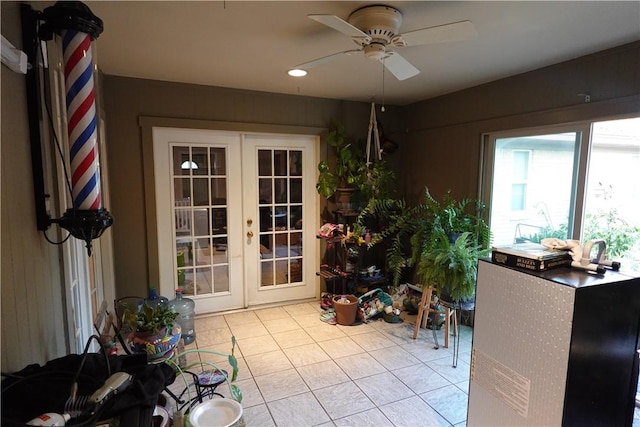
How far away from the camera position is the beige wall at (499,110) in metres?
2.32

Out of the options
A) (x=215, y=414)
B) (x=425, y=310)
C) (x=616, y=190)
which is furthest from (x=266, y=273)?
(x=616, y=190)

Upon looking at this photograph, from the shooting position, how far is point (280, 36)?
2.15 metres

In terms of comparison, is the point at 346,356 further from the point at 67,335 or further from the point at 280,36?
the point at 280,36

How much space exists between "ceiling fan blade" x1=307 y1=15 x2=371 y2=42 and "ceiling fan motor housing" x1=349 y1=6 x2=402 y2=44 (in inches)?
2.8

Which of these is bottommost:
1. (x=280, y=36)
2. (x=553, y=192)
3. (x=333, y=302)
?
(x=333, y=302)

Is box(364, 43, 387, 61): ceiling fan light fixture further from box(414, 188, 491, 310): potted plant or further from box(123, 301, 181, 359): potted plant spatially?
box(123, 301, 181, 359): potted plant

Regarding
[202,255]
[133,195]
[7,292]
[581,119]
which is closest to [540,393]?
[7,292]

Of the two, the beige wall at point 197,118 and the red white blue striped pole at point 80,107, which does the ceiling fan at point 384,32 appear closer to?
the red white blue striped pole at point 80,107

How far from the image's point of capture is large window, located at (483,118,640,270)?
2395mm

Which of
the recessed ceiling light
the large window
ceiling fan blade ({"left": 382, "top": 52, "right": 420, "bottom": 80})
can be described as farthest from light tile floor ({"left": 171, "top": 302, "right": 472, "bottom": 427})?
the recessed ceiling light

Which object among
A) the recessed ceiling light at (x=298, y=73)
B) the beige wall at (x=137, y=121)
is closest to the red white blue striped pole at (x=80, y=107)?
the recessed ceiling light at (x=298, y=73)

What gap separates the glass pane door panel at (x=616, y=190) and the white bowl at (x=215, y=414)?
8.45ft

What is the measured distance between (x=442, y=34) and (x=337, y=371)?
2.30m

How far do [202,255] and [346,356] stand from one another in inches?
70.0
